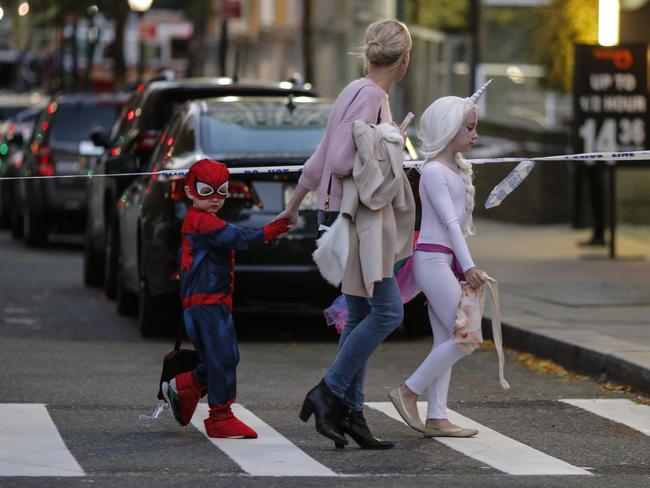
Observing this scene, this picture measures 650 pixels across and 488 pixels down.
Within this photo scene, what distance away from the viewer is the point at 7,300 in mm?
14602

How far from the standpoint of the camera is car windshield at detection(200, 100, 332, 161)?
11602 mm

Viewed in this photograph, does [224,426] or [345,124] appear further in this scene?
[224,426]

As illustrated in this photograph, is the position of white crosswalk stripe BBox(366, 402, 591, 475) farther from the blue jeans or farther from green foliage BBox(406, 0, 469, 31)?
green foliage BBox(406, 0, 469, 31)

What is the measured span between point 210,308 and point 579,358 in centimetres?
327

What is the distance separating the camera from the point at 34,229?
21.0 meters

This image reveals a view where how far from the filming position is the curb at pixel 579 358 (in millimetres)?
9859

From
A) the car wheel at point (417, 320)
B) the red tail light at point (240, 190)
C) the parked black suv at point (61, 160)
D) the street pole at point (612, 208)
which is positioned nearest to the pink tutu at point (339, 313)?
the red tail light at point (240, 190)

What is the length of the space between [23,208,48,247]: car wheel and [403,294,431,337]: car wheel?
30.4 ft

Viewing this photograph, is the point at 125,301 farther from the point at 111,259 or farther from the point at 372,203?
the point at 372,203

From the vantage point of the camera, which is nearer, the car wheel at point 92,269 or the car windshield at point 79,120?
the car wheel at point 92,269

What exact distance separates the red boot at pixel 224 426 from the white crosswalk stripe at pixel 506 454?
0.84 m

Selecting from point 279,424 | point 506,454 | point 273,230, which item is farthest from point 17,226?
point 506,454

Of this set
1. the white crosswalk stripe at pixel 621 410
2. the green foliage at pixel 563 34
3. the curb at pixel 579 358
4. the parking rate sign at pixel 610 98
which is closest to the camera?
the white crosswalk stripe at pixel 621 410

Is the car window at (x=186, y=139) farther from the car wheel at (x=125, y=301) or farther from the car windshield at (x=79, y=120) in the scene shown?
the car windshield at (x=79, y=120)
